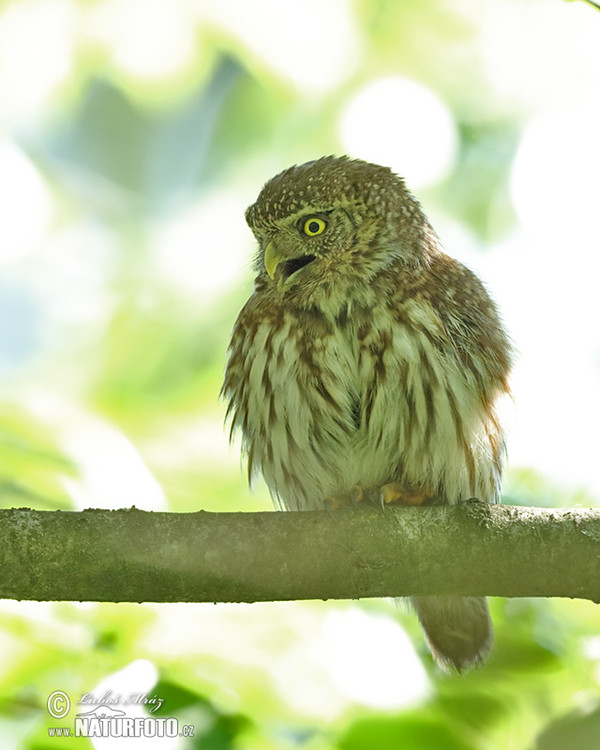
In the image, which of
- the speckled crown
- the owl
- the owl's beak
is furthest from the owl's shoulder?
the owl's beak

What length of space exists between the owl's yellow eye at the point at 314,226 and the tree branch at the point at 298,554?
5.15ft

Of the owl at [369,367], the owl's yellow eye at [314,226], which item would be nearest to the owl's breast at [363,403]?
the owl at [369,367]

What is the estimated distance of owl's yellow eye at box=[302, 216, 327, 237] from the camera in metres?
A: 4.89

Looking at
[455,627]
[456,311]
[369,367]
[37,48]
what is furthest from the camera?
[37,48]

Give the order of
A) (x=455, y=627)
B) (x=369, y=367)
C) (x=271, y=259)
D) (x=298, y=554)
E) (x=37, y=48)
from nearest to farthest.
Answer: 1. (x=298, y=554)
2. (x=369, y=367)
3. (x=455, y=627)
4. (x=271, y=259)
5. (x=37, y=48)

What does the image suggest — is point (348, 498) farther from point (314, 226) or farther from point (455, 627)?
point (314, 226)

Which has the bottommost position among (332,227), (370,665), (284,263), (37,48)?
(370,665)

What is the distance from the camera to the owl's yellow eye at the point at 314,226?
4887 mm

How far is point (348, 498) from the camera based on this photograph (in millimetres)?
4465

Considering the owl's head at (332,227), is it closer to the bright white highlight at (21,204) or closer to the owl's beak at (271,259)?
the owl's beak at (271,259)

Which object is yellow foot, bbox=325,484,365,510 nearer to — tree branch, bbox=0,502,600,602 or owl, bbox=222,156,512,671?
owl, bbox=222,156,512,671

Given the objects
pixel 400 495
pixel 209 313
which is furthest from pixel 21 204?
pixel 400 495

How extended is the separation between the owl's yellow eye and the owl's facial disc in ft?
0.38

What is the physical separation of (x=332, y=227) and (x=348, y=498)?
4.11 feet
